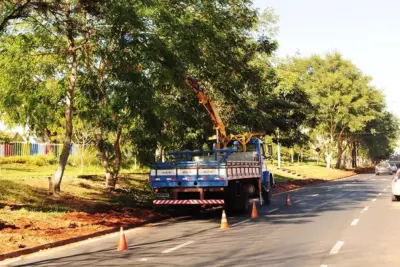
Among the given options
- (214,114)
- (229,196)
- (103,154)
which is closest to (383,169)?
(214,114)

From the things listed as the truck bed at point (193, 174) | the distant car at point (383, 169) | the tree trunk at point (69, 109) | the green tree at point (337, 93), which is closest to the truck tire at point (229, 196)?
the truck bed at point (193, 174)

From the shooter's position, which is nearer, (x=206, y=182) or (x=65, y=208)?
(x=65, y=208)

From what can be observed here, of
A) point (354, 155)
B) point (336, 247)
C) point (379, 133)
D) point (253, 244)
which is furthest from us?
point (354, 155)

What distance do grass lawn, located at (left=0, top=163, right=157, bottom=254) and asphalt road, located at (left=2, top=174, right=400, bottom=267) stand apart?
0.94 metres

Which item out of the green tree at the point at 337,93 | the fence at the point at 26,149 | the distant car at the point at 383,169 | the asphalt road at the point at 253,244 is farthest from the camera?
the green tree at the point at 337,93

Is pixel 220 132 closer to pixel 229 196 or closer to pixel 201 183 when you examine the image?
pixel 229 196

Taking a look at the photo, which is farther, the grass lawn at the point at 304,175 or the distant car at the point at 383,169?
the distant car at the point at 383,169

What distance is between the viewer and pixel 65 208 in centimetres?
1695

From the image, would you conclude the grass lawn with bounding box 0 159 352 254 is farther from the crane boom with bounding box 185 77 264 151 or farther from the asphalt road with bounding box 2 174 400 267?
the crane boom with bounding box 185 77 264 151

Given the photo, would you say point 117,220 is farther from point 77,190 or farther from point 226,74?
point 226,74

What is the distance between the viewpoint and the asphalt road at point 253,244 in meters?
9.55

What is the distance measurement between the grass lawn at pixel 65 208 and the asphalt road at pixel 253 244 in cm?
94

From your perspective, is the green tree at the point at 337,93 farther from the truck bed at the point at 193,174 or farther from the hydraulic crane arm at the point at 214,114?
the truck bed at the point at 193,174

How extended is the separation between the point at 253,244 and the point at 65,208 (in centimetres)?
767
